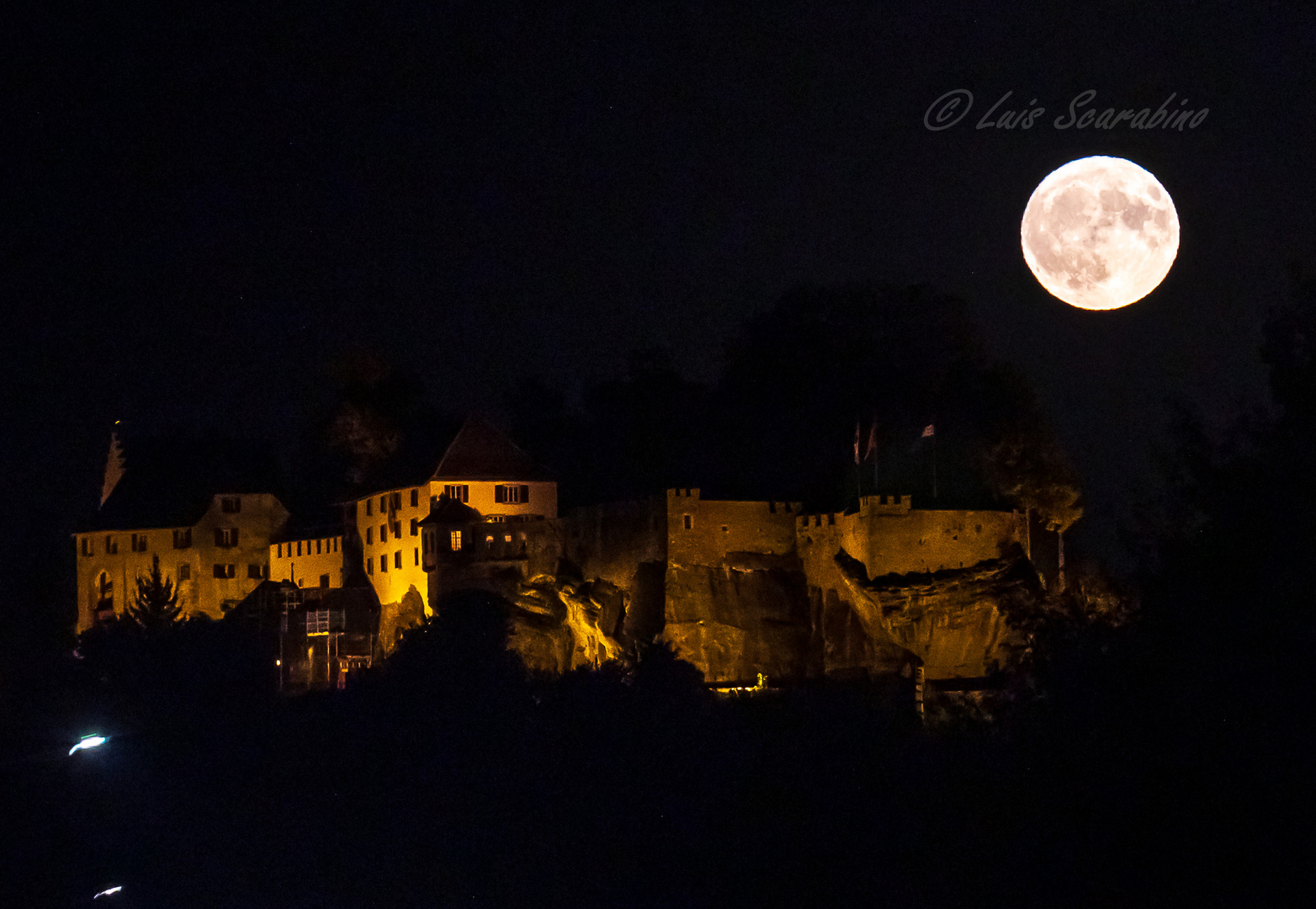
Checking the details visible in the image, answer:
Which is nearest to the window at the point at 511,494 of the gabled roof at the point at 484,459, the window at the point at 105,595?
the gabled roof at the point at 484,459

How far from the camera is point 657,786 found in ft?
161

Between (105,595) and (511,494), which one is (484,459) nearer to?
(511,494)

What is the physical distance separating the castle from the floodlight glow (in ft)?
23.4

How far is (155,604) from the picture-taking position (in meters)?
69.9

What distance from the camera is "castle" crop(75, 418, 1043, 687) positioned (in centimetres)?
5534

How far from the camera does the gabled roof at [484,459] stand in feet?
206

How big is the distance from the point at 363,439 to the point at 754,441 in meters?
15.8

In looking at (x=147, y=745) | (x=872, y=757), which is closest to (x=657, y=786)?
(x=872, y=757)

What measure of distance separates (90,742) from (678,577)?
18.4m

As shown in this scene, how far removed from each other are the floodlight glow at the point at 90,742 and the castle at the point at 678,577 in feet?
23.4

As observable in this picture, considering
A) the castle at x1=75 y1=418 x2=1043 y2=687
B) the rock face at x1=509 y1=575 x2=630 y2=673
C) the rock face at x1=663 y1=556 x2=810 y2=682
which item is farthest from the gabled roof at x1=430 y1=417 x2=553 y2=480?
the rock face at x1=663 y1=556 x2=810 y2=682

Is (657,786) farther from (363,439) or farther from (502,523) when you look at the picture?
(363,439)

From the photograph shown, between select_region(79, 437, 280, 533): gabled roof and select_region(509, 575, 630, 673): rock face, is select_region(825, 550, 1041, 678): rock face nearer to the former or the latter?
select_region(509, 575, 630, 673): rock face

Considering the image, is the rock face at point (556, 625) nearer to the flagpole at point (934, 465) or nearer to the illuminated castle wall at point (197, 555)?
the flagpole at point (934, 465)
